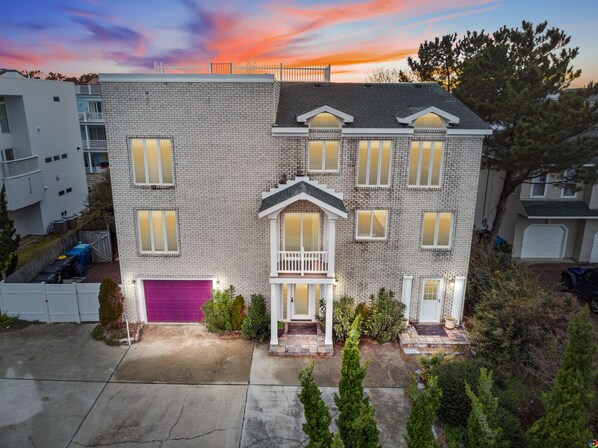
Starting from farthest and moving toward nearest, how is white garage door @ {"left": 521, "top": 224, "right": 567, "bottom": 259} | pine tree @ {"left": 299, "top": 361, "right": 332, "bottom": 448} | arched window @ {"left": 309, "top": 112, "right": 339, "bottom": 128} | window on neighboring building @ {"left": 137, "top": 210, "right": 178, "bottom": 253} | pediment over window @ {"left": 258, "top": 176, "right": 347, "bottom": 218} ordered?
white garage door @ {"left": 521, "top": 224, "right": 567, "bottom": 259} < window on neighboring building @ {"left": 137, "top": 210, "right": 178, "bottom": 253} < arched window @ {"left": 309, "top": 112, "right": 339, "bottom": 128} < pediment over window @ {"left": 258, "top": 176, "right": 347, "bottom": 218} < pine tree @ {"left": 299, "top": 361, "right": 332, "bottom": 448}

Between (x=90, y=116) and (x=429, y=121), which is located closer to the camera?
(x=429, y=121)

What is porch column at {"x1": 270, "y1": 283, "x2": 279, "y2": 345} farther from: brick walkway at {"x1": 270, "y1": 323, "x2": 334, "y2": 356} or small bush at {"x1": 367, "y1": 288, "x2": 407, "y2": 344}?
small bush at {"x1": 367, "y1": 288, "x2": 407, "y2": 344}

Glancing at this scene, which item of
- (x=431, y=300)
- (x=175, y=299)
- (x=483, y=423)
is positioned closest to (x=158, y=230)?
(x=175, y=299)

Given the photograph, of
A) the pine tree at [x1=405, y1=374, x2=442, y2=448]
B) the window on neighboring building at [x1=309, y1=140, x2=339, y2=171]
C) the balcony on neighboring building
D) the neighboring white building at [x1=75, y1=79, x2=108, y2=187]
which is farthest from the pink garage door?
the neighboring white building at [x1=75, y1=79, x2=108, y2=187]

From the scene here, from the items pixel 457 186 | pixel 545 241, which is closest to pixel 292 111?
pixel 457 186

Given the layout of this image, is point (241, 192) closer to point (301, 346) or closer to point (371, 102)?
point (301, 346)

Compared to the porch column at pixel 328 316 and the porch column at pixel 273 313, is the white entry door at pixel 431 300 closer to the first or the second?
the porch column at pixel 328 316
